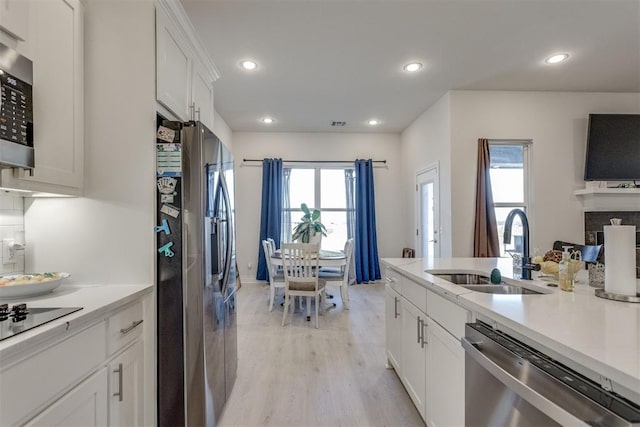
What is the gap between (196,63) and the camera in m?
2.19

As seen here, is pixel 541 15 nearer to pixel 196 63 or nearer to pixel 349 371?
pixel 196 63

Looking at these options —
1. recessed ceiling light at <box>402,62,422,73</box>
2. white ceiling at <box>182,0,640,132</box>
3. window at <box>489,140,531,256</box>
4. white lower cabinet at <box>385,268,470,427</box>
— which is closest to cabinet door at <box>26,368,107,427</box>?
white lower cabinet at <box>385,268,470,427</box>

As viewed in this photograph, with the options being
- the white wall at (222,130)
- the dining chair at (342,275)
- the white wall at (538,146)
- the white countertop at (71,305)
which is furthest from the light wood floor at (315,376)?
the white wall at (222,130)

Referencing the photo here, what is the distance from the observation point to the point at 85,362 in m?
1.09

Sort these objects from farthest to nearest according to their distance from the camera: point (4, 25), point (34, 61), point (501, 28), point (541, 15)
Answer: point (501, 28) < point (541, 15) < point (34, 61) < point (4, 25)

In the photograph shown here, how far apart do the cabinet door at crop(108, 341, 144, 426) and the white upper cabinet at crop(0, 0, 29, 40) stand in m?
1.36

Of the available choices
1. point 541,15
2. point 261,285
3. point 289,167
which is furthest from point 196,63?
point 261,285

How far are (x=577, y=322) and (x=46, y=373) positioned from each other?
166 cm

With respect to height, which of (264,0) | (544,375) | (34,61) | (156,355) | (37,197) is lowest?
(156,355)

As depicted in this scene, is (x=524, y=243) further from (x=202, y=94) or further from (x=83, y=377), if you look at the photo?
(x=202, y=94)

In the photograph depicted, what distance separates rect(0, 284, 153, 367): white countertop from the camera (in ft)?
2.75

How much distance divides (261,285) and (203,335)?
154 inches

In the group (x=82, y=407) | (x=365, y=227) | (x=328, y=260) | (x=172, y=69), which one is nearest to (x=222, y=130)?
(x=328, y=260)

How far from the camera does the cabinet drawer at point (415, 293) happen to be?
67.5 inches
